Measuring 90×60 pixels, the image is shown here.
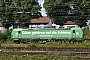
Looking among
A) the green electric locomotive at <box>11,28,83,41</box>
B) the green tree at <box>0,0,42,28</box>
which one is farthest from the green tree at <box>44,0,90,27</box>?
the green electric locomotive at <box>11,28,83,41</box>

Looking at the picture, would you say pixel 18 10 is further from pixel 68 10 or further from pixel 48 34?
pixel 48 34

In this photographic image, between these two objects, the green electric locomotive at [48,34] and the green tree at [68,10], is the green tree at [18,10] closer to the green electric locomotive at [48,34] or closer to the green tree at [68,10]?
the green tree at [68,10]

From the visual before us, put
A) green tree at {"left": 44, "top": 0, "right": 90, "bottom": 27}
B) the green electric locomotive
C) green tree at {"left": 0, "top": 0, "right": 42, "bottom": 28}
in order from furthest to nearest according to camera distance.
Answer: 1. green tree at {"left": 44, "top": 0, "right": 90, "bottom": 27}
2. green tree at {"left": 0, "top": 0, "right": 42, "bottom": 28}
3. the green electric locomotive

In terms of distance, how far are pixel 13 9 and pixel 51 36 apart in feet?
63.2

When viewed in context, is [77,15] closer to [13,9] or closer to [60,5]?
[60,5]

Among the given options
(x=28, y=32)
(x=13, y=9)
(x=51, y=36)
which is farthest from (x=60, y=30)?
(x=13, y=9)

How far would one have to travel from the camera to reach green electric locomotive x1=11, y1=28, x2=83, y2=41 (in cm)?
3959

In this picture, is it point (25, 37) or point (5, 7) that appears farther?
point (5, 7)

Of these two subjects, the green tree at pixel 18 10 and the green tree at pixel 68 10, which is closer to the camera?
the green tree at pixel 18 10

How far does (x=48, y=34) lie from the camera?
3984cm

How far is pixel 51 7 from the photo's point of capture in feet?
181

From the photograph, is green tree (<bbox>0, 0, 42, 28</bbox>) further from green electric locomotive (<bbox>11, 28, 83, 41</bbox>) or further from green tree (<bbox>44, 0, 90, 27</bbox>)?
green electric locomotive (<bbox>11, 28, 83, 41</bbox>)

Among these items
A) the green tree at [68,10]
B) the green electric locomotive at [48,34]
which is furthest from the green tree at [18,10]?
the green electric locomotive at [48,34]

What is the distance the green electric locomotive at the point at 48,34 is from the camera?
130ft
